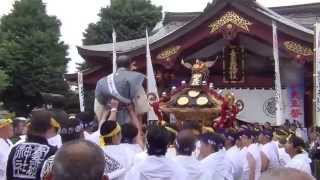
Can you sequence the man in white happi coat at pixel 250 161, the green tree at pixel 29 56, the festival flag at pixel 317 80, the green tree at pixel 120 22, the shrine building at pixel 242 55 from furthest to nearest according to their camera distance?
1. the green tree at pixel 120 22
2. the green tree at pixel 29 56
3. the shrine building at pixel 242 55
4. the festival flag at pixel 317 80
5. the man in white happi coat at pixel 250 161

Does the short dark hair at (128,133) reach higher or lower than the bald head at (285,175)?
lower

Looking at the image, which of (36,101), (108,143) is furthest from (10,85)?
(108,143)

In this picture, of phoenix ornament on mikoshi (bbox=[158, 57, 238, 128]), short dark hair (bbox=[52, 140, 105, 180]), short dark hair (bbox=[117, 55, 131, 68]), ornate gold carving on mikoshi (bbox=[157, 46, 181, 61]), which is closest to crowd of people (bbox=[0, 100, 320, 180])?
short dark hair (bbox=[52, 140, 105, 180])

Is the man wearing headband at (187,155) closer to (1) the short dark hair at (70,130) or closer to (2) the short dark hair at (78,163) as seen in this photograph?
(1) the short dark hair at (70,130)

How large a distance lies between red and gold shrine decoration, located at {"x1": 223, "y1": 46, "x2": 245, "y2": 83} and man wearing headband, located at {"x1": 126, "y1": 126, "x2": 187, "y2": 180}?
414 inches

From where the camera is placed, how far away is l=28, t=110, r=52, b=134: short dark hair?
161 inches

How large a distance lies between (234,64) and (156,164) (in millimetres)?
10601

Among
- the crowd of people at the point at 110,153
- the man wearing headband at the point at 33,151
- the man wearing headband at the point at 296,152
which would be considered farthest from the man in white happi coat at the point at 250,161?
the man wearing headband at the point at 33,151

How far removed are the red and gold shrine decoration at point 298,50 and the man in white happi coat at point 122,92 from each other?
7436 mm

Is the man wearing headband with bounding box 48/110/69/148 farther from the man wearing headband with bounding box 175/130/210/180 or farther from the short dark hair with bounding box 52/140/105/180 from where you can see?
the short dark hair with bounding box 52/140/105/180

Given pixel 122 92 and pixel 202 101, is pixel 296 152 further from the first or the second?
pixel 202 101

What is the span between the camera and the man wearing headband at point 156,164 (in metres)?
4.59

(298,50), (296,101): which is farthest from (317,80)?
(296,101)

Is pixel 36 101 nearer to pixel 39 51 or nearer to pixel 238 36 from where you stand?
pixel 39 51
